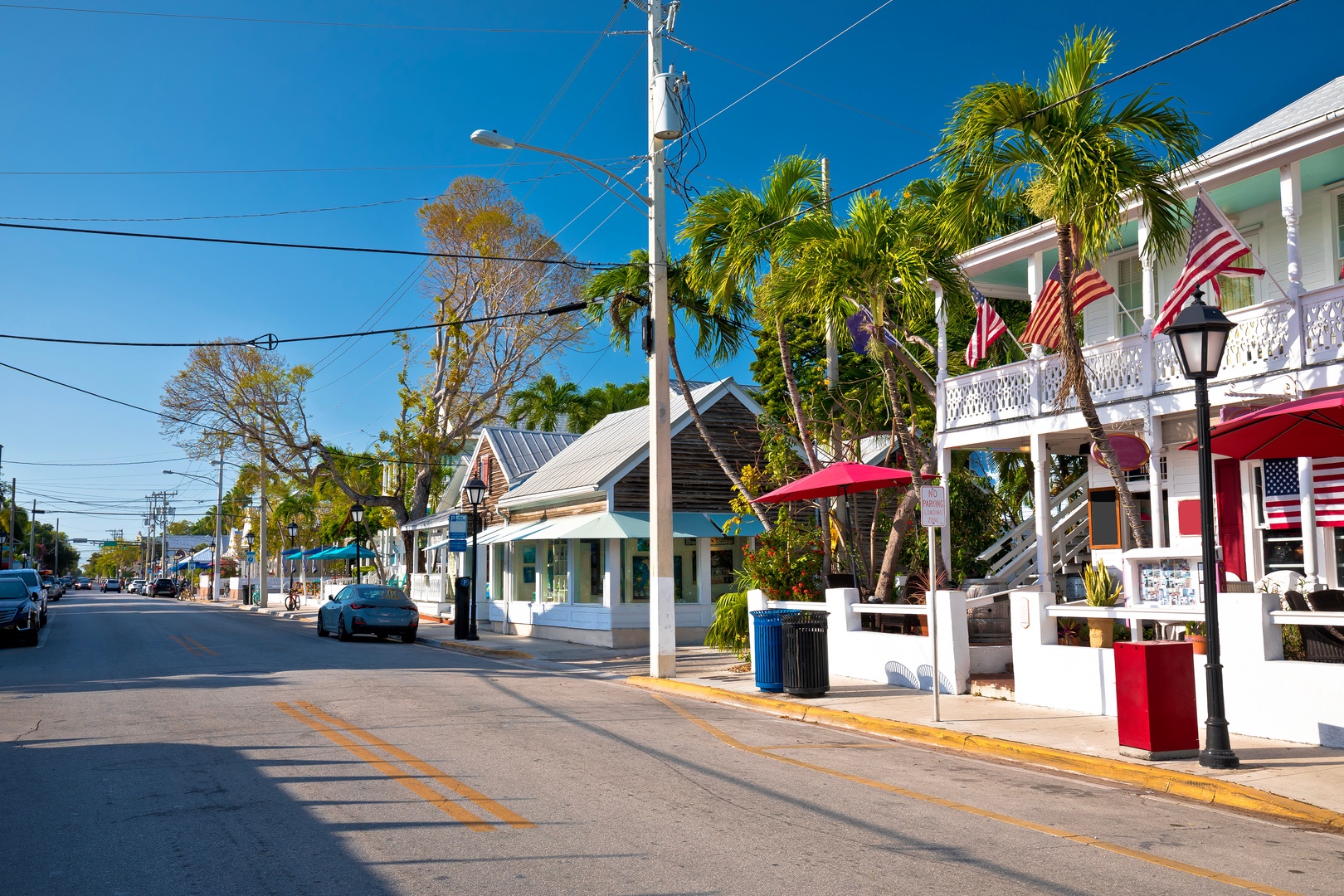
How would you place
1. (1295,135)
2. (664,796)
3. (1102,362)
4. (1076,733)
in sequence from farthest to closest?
(1102,362)
(1295,135)
(1076,733)
(664,796)

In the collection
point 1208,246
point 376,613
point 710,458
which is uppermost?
point 1208,246

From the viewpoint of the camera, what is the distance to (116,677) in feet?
54.1

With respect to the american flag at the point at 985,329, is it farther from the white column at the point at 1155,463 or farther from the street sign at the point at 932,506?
the street sign at the point at 932,506

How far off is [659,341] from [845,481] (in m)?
4.43

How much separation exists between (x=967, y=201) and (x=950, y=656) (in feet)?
19.7

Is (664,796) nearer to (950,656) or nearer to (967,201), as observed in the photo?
(950,656)

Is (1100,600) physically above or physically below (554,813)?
above

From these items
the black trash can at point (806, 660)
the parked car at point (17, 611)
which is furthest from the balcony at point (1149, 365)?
the parked car at point (17, 611)

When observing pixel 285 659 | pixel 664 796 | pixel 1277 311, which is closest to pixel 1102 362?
pixel 1277 311

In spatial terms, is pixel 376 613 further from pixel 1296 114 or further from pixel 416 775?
pixel 1296 114

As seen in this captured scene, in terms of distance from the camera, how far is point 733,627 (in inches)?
768

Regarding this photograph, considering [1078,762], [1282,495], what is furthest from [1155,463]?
[1078,762]

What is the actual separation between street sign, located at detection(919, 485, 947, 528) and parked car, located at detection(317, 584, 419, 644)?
55.7ft

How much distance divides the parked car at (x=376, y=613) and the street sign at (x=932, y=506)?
17.0 meters
